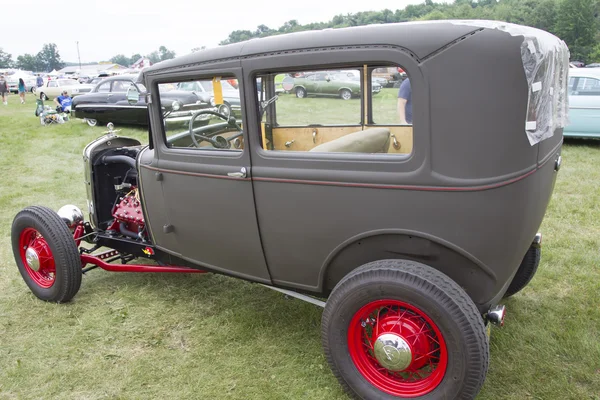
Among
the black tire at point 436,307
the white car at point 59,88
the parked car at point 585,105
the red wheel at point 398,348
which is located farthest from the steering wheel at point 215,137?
the white car at point 59,88

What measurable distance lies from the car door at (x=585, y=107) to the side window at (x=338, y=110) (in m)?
7.31

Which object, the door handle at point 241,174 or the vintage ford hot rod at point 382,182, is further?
the door handle at point 241,174

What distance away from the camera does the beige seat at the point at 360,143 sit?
7.98 feet

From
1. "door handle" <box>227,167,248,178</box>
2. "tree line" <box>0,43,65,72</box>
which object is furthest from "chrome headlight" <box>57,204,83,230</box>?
"tree line" <box>0,43,65,72</box>

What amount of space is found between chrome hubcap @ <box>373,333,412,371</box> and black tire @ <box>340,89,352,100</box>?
131 cm

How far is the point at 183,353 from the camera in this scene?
2912 millimetres

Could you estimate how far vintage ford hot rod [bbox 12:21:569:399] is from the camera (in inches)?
77.3

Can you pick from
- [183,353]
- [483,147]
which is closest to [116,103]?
[183,353]

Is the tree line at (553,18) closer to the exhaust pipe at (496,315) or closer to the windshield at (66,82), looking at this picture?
the windshield at (66,82)

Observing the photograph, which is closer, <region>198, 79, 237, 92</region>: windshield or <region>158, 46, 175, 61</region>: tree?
<region>198, 79, 237, 92</region>: windshield

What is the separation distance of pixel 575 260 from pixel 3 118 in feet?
53.9

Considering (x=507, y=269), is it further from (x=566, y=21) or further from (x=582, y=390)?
(x=566, y=21)

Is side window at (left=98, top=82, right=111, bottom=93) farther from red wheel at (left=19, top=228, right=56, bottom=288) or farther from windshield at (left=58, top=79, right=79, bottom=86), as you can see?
windshield at (left=58, top=79, right=79, bottom=86)

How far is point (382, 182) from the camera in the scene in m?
2.16
